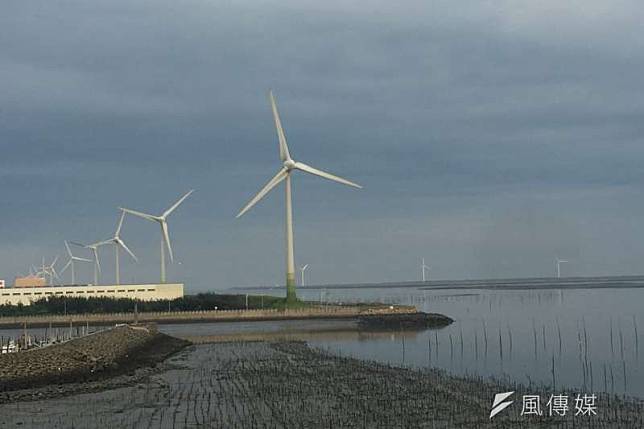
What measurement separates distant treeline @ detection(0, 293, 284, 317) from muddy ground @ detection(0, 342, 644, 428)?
82907 mm

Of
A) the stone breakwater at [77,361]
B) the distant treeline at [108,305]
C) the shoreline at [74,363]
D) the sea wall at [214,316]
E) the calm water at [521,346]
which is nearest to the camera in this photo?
the shoreline at [74,363]

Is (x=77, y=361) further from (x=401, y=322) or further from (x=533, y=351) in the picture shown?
(x=401, y=322)

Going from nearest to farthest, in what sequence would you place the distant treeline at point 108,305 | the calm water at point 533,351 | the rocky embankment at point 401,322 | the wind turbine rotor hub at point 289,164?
the calm water at point 533,351, the rocky embankment at point 401,322, the wind turbine rotor hub at point 289,164, the distant treeline at point 108,305

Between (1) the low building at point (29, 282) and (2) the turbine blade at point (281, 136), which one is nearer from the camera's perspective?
(2) the turbine blade at point (281, 136)

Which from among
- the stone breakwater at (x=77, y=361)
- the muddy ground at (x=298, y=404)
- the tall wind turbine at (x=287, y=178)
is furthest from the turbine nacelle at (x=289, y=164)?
the muddy ground at (x=298, y=404)

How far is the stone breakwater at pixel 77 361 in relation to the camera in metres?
38.3

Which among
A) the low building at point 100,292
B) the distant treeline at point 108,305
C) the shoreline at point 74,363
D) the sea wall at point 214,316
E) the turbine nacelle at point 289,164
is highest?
the turbine nacelle at point 289,164

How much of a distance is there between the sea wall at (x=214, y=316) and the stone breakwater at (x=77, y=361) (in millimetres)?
50824

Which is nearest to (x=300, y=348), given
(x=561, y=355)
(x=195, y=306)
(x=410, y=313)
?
(x=561, y=355)

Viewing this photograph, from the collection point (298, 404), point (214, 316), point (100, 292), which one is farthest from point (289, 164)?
point (298, 404)

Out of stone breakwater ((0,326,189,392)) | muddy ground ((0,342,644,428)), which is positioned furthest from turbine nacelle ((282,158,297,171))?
muddy ground ((0,342,644,428))

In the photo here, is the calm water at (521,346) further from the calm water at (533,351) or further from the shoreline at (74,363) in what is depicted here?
the shoreline at (74,363)

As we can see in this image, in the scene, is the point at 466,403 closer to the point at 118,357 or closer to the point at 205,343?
the point at 118,357

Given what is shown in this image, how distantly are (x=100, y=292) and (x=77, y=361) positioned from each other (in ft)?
325
